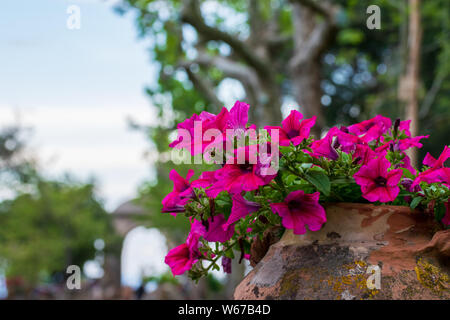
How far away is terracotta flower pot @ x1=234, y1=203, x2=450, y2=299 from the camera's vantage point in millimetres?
920

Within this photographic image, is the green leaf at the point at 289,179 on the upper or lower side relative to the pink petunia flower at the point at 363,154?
lower

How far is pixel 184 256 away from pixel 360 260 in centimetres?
43

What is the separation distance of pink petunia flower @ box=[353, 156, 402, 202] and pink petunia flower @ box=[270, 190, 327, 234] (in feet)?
0.34

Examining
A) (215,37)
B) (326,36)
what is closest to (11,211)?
(215,37)

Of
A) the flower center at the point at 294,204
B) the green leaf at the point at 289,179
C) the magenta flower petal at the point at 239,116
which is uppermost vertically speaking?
the magenta flower petal at the point at 239,116

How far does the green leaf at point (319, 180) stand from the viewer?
3.09ft

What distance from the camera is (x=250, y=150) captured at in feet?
2.97

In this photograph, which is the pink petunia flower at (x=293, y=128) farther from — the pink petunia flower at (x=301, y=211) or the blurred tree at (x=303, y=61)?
the blurred tree at (x=303, y=61)

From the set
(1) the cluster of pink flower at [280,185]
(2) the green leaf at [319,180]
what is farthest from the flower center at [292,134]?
(2) the green leaf at [319,180]

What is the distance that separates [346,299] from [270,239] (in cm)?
29

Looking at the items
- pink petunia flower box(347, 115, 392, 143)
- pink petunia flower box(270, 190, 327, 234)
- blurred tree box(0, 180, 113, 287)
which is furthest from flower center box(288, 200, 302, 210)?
blurred tree box(0, 180, 113, 287)

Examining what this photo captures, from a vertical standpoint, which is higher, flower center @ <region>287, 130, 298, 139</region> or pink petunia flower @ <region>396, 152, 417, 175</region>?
flower center @ <region>287, 130, 298, 139</region>

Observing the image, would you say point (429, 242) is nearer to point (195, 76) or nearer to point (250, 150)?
point (250, 150)

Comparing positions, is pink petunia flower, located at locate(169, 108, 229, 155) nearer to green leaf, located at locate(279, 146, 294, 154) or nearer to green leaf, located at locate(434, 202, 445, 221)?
green leaf, located at locate(279, 146, 294, 154)
